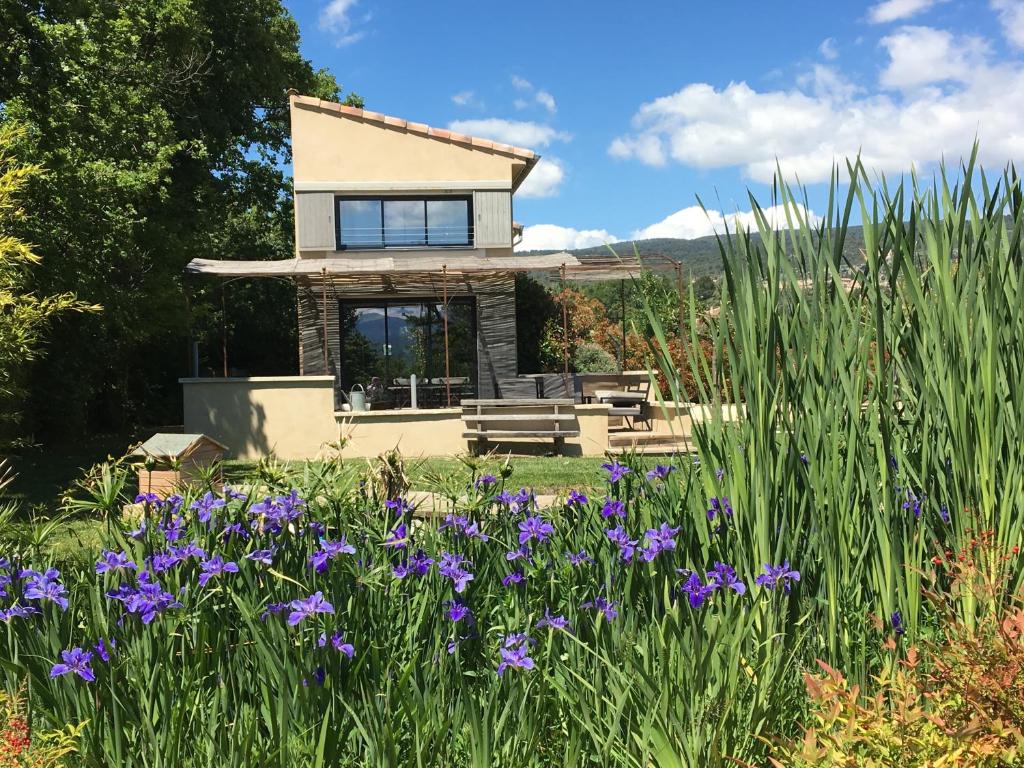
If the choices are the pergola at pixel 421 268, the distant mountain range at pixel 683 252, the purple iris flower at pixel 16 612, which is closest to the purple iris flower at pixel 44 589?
the purple iris flower at pixel 16 612

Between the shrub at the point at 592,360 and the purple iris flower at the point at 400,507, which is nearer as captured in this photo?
the purple iris flower at the point at 400,507

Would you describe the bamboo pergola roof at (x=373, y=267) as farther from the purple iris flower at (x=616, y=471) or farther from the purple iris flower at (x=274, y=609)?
the purple iris flower at (x=274, y=609)

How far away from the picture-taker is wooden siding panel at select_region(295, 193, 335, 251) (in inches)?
637

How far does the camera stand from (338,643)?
72.8 inches

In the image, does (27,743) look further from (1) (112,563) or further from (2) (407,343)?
(2) (407,343)

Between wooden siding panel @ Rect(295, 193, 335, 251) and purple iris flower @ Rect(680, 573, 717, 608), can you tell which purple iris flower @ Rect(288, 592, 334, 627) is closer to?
purple iris flower @ Rect(680, 573, 717, 608)

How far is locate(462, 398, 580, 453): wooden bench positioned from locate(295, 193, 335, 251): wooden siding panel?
5763mm

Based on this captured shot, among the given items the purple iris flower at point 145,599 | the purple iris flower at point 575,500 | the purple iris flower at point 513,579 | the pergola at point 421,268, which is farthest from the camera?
the pergola at point 421,268

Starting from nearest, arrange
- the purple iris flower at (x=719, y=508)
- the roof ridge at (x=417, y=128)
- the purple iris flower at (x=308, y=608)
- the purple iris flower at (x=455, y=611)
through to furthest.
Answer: the purple iris flower at (x=308, y=608) < the purple iris flower at (x=455, y=611) < the purple iris flower at (x=719, y=508) < the roof ridge at (x=417, y=128)

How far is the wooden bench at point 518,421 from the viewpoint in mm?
11883

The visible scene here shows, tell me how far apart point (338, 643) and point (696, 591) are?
0.85 meters

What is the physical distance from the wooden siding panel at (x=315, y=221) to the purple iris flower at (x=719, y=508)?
14693mm

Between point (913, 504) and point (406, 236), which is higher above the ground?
point (406, 236)

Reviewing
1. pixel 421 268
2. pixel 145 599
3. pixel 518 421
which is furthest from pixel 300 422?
pixel 145 599
